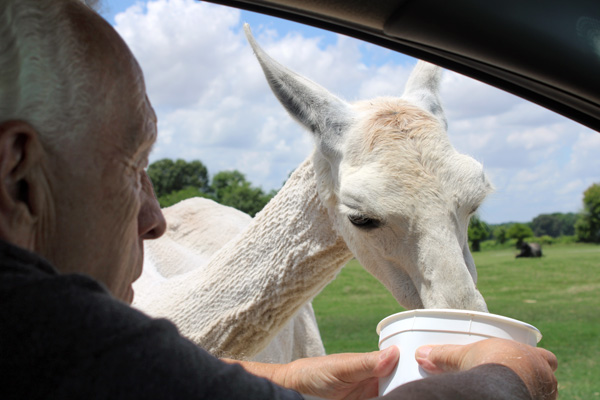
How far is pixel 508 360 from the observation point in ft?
3.42

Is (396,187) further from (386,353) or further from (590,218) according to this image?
(590,218)

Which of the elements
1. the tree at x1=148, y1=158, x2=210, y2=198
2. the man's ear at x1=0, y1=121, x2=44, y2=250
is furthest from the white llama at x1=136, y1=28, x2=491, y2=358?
the tree at x1=148, y1=158, x2=210, y2=198

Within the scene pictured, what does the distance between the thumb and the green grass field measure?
7539 mm

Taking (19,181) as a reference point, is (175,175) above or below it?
above

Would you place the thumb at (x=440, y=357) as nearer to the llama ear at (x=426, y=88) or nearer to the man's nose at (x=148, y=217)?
the man's nose at (x=148, y=217)

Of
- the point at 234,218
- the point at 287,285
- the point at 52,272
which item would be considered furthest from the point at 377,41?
the point at 234,218

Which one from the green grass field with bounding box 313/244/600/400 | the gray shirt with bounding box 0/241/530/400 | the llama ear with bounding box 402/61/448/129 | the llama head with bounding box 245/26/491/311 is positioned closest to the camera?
the gray shirt with bounding box 0/241/530/400

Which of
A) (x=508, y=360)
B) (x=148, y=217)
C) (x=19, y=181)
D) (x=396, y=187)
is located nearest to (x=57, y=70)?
(x=19, y=181)

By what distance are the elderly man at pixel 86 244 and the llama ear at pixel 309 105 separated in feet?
5.35

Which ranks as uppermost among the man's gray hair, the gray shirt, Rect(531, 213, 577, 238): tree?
Rect(531, 213, 577, 238): tree

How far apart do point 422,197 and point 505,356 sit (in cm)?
134

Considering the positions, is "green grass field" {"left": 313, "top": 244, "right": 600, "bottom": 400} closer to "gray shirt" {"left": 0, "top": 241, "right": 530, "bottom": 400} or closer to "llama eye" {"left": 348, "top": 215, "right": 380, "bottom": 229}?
"llama eye" {"left": 348, "top": 215, "right": 380, "bottom": 229}

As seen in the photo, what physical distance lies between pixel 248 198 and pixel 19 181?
12.0 meters

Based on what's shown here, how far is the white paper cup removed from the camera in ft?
4.36
